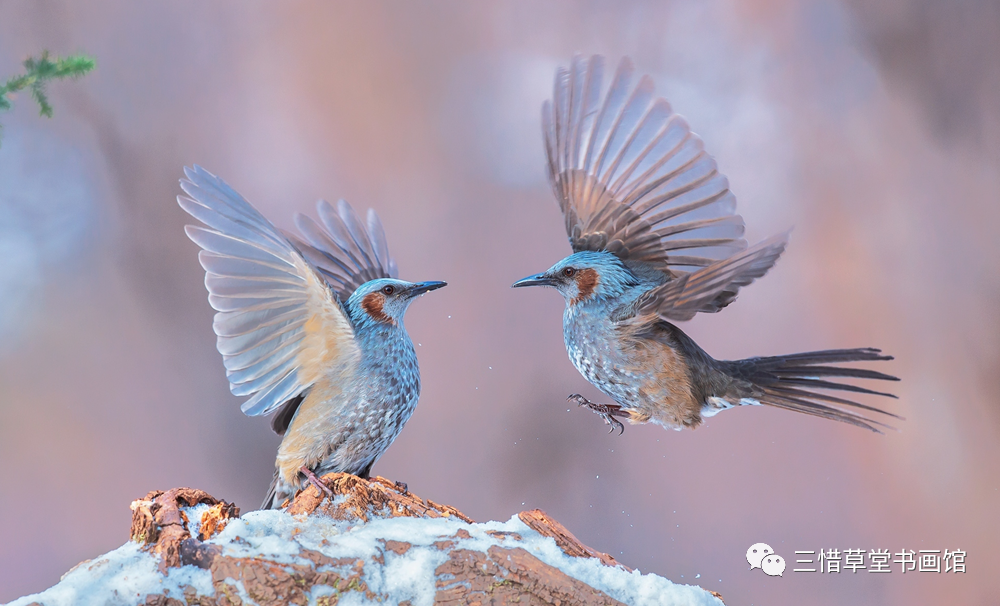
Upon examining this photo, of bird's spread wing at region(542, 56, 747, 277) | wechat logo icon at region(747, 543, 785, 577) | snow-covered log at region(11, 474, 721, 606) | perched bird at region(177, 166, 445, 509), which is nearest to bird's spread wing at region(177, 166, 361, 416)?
perched bird at region(177, 166, 445, 509)

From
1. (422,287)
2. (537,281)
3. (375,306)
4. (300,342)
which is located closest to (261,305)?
(300,342)

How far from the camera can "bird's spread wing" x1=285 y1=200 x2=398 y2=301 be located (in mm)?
2102

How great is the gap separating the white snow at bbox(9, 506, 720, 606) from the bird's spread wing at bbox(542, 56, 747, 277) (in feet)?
2.25

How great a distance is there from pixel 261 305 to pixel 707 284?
92 cm

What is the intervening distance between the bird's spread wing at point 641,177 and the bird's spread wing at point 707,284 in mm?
240

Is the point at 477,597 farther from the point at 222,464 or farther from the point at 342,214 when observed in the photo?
the point at 222,464

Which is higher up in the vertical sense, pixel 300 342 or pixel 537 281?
pixel 537 281

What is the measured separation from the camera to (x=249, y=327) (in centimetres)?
168

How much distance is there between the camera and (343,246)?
2135 millimetres

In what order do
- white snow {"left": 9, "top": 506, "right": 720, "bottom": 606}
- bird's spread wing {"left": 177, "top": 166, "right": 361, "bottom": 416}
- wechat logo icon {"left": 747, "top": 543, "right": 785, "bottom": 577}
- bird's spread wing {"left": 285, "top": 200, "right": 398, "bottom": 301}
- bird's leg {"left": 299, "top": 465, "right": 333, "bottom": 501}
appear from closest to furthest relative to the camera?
1. white snow {"left": 9, "top": 506, "right": 720, "bottom": 606}
2. bird's leg {"left": 299, "top": 465, "right": 333, "bottom": 501}
3. bird's spread wing {"left": 177, "top": 166, "right": 361, "bottom": 416}
4. bird's spread wing {"left": 285, "top": 200, "right": 398, "bottom": 301}
5. wechat logo icon {"left": 747, "top": 543, "right": 785, "bottom": 577}

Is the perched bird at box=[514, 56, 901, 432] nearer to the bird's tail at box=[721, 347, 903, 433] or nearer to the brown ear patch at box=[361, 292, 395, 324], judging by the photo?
the bird's tail at box=[721, 347, 903, 433]

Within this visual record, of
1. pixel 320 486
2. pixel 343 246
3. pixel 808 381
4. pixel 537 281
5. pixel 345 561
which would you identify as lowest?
pixel 345 561

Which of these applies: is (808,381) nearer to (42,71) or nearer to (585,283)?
(585,283)

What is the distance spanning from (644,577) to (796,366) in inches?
21.0
